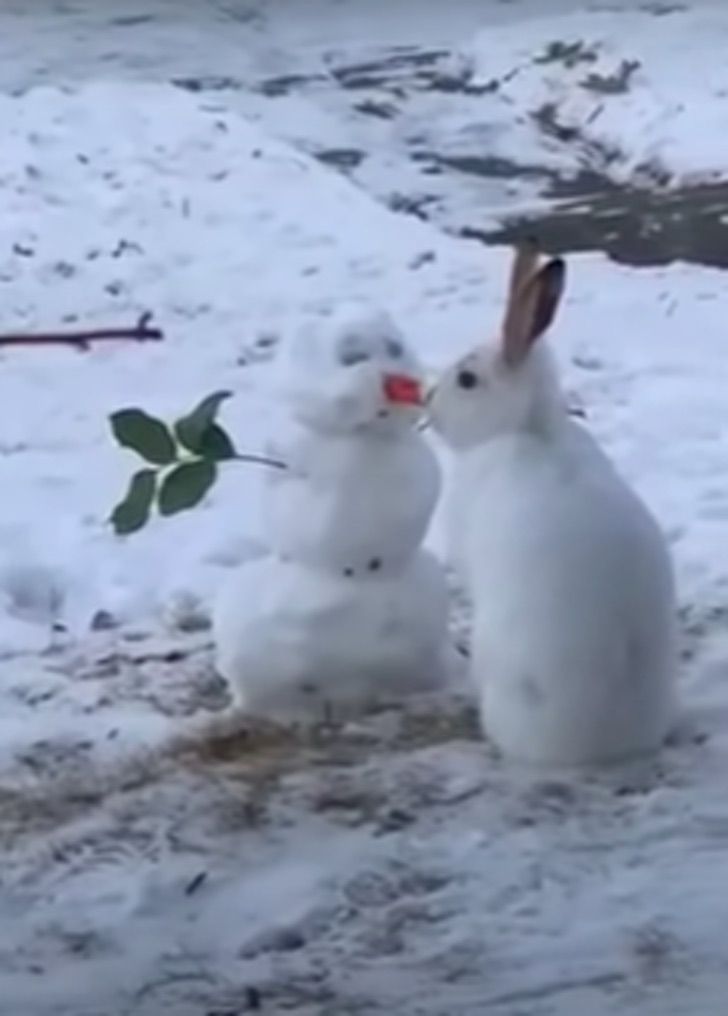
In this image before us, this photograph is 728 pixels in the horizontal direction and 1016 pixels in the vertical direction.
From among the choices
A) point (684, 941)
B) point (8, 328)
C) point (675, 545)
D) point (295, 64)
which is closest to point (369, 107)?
point (295, 64)

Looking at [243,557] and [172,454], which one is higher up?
[172,454]

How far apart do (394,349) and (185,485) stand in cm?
79

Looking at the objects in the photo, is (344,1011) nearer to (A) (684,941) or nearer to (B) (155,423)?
(A) (684,941)

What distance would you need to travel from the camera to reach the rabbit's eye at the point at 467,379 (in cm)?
392

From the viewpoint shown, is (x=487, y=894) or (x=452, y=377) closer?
(x=487, y=894)

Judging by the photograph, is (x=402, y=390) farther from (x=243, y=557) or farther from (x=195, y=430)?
(x=243, y=557)

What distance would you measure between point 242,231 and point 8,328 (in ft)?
3.62

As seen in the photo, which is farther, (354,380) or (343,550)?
(343,550)

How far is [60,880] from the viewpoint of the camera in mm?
3721

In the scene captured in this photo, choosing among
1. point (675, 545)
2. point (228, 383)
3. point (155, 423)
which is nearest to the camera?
point (155, 423)

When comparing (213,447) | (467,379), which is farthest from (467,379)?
(213,447)

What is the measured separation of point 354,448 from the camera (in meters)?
3.97

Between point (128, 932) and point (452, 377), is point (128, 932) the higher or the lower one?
the lower one

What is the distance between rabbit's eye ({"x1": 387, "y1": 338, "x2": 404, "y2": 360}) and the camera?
3984 millimetres
